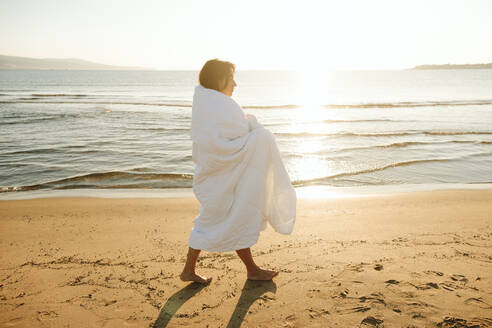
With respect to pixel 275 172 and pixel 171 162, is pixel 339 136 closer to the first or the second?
pixel 171 162

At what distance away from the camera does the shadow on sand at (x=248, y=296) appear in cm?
267

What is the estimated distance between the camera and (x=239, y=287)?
315cm

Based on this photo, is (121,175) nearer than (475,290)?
No

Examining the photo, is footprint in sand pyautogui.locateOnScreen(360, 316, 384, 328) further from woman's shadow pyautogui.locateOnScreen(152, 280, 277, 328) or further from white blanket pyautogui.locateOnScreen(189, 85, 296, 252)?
white blanket pyautogui.locateOnScreen(189, 85, 296, 252)

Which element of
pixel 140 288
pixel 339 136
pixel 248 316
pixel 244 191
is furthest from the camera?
pixel 339 136

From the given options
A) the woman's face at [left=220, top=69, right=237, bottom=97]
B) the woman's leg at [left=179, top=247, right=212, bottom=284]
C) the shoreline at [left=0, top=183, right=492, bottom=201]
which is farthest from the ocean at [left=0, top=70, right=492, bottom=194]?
the woman's face at [left=220, top=69, right=237, bottom=97]

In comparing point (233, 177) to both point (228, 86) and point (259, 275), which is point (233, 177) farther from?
point (259, 275)

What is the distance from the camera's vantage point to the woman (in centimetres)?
276

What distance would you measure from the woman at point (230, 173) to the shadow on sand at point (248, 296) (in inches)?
11.2

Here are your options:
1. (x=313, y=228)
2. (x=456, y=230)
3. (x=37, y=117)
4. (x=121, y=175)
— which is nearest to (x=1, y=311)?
Result: (x=313, y=228)

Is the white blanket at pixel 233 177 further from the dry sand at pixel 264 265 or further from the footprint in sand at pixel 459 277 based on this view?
the footprint in sand at pixel 459 277

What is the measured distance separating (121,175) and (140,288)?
5.51 metres

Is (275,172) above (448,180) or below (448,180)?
above

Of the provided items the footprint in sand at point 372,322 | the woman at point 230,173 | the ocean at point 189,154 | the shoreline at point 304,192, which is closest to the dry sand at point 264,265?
the footprint in sand at point 372,322
